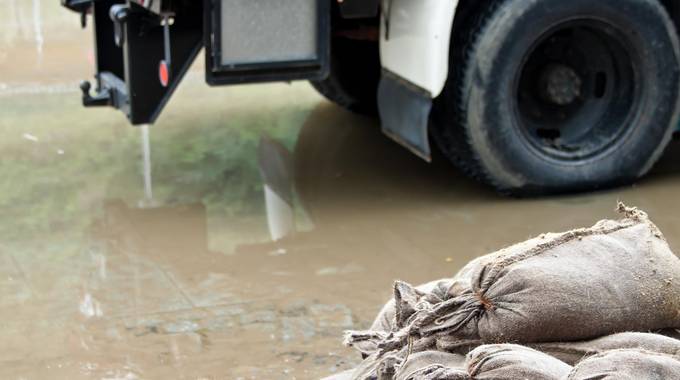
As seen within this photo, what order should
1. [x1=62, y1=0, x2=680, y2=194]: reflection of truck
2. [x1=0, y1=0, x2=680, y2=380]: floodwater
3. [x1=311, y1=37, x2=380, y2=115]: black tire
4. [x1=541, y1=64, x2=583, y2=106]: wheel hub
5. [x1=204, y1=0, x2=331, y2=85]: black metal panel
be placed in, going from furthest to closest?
[x1=311, y1=37, x2=380, y2=115]: black tire, [x1=541, y1=64, x2=583, y2=106]: wheel hub, [x1=62, y1=0, x2=680, y2=194]: reflection of truck, [x1=204, y1=0, x2=331, y2=85]: black metal panel, [x1=0, y1=0, x2=680, y2=380]: floodwater

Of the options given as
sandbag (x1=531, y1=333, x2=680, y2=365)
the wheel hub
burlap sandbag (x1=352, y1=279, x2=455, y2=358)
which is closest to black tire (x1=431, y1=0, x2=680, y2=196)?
the wheel hub

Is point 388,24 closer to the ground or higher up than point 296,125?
higher up

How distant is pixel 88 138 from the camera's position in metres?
7.07

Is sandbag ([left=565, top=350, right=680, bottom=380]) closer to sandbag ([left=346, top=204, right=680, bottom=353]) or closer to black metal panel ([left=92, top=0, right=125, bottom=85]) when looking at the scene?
sandbag ([left=346, top=204, right=680, bottom=353])

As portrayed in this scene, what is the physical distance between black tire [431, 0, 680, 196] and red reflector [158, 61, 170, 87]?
1377mm

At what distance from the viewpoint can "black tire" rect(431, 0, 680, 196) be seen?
215 inches

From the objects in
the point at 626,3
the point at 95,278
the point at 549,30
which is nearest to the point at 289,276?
the point at 95,278

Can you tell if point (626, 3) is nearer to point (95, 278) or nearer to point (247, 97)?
point (95, 278)

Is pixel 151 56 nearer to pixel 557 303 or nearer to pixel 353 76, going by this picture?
pixel 353 76

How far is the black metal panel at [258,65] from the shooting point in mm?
5020

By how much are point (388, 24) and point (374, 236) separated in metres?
1.06

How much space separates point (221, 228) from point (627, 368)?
136 inches

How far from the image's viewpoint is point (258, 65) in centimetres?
517

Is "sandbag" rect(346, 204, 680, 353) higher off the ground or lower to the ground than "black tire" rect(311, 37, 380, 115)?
higher
